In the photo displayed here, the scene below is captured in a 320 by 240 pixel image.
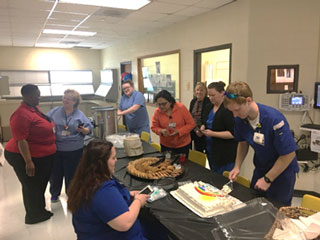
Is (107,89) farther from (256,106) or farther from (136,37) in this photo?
(256,106)

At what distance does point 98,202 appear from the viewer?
4.03 ft

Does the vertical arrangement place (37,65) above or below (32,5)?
below

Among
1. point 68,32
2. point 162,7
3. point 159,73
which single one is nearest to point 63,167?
point 162,7

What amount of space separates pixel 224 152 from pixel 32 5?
3042 mm

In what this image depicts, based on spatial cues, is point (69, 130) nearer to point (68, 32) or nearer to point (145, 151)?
point (145, 151)

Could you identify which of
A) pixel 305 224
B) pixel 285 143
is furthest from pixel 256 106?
pixel 305 224

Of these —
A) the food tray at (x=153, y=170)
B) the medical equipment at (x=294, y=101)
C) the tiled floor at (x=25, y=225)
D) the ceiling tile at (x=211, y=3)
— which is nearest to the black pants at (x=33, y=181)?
the tiled floor at (x=25, y=225)

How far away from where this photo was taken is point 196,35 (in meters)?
4.00

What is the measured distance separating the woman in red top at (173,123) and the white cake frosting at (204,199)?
1.05 meters

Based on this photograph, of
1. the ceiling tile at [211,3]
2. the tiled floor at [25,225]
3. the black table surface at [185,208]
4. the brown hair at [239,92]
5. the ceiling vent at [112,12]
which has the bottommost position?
the tiled floor at [25,225]

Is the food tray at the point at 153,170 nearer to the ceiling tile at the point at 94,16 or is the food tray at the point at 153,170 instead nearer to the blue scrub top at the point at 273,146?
the blue scrub top at the point at 273,146

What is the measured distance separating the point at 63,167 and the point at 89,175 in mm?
1946

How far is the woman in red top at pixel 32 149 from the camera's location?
2.37 m

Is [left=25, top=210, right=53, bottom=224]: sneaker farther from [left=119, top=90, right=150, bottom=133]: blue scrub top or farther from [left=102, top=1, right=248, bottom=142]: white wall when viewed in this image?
[left=102, top=1, right=248, bottom=142]: white wall
